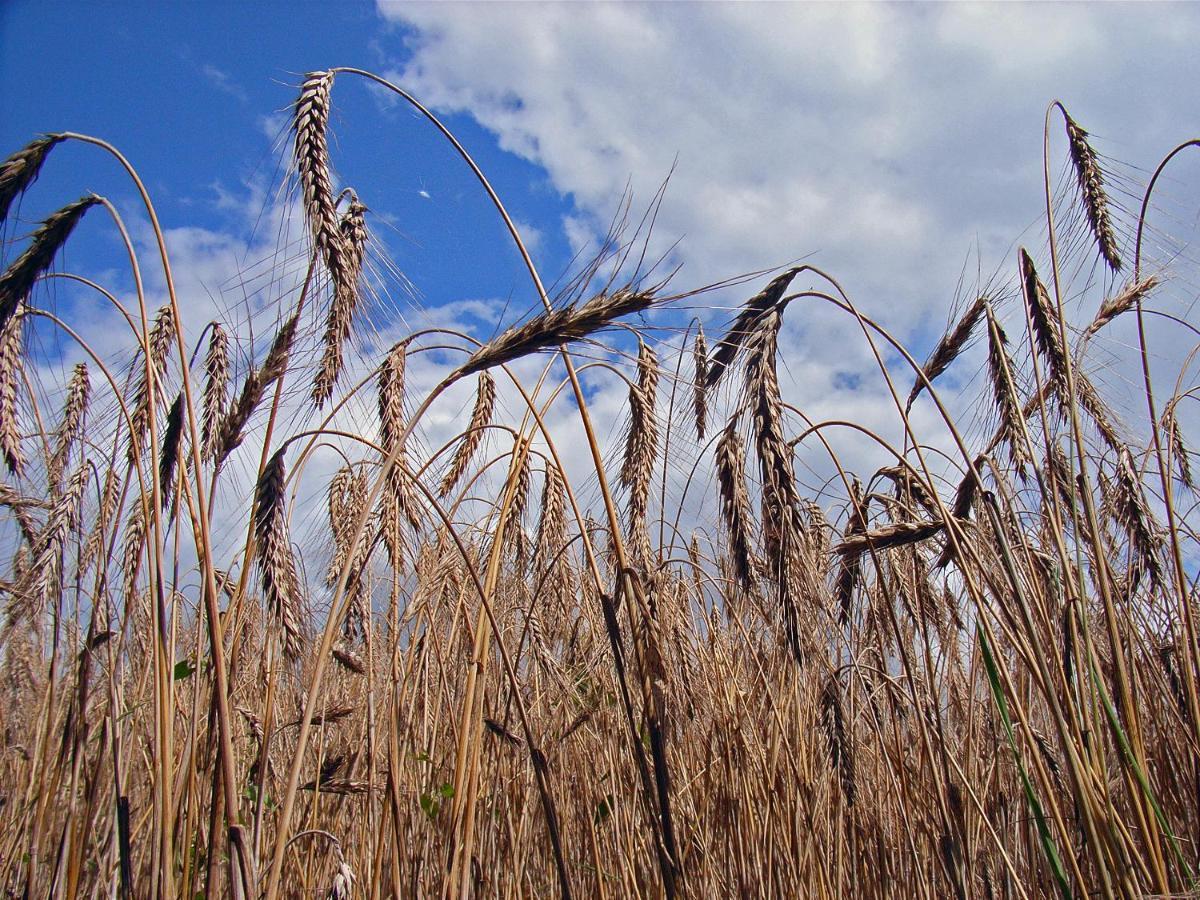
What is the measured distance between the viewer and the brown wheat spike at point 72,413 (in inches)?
115

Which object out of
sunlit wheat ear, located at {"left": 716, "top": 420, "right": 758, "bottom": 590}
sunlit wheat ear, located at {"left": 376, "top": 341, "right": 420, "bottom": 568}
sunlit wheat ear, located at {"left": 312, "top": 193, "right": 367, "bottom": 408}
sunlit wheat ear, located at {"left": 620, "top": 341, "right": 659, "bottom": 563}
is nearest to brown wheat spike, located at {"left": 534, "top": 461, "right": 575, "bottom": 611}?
sunlit wheat ear, located at {"left": 620, "top": 341, "right": 659, "bottom": 563}

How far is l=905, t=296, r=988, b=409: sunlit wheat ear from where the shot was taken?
283 centimetres

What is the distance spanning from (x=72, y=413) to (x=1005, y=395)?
10.6 feet

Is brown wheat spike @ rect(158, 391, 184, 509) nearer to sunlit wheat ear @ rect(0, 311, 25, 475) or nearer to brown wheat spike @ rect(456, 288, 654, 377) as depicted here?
sunlit wheat ear @ rect(0, 311, 25, 475)

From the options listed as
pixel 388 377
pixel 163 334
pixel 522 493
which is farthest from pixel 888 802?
pixel 163 334

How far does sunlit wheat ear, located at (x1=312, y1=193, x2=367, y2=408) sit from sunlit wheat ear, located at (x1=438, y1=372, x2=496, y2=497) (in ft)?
3.40

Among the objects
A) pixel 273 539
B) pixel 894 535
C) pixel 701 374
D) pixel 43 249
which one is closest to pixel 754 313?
pixel 701 374

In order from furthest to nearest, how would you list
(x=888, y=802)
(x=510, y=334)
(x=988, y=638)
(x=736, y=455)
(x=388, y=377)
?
(x=888, y=802), (x=388, y=377), (x=736, y=455), (x=988, y=638), (x=510, y=334)

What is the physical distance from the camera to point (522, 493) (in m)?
2.94

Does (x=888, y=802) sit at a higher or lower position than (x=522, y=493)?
lower

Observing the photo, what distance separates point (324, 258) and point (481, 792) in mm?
1756

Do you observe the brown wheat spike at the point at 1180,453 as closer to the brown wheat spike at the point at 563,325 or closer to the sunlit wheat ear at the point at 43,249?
the brown wheat spike at the point at 563,325

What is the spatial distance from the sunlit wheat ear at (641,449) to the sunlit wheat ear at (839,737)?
76cm

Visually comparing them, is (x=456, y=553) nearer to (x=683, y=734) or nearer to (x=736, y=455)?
(x=736, y=455)
